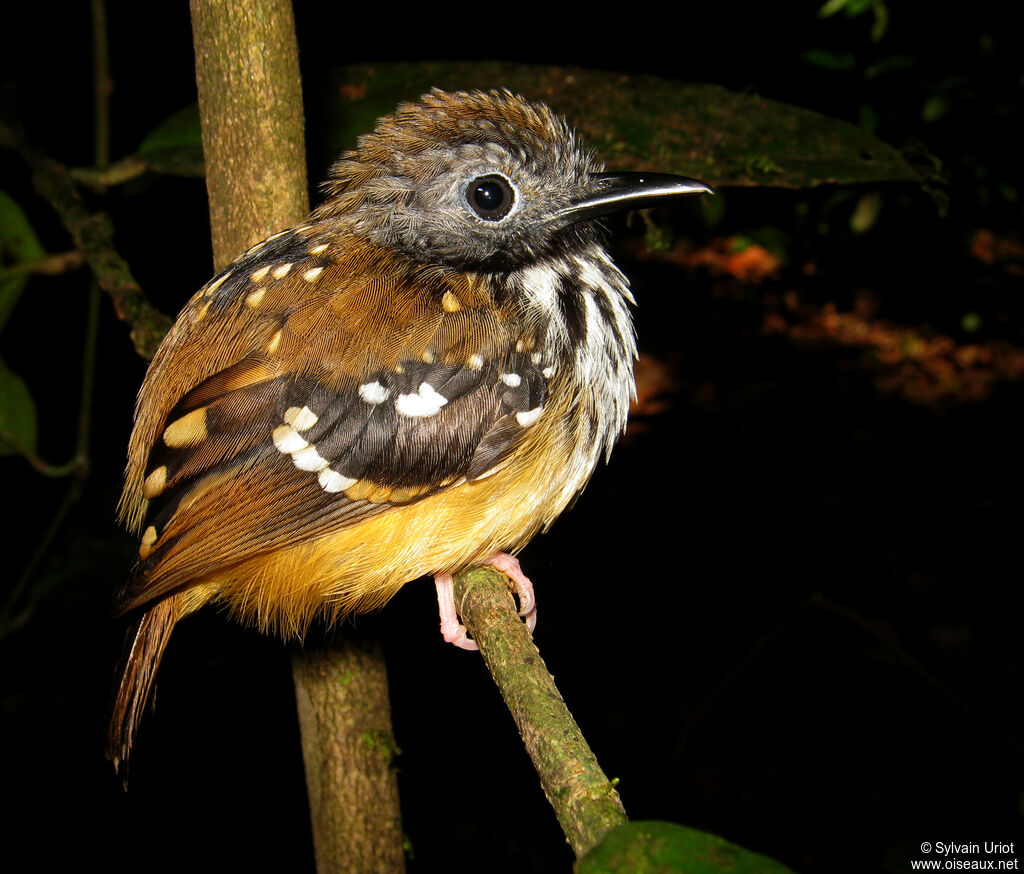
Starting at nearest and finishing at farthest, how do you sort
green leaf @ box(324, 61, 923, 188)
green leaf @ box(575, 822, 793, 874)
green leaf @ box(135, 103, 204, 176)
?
1. green leaf @ box(575, 822, 793, 874)
2. green leaf @ box(324, 61, 923, 188)
3. green leaf @ box(135, 103, 204, 176)

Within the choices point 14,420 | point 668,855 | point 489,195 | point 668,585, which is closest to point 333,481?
point 489,195

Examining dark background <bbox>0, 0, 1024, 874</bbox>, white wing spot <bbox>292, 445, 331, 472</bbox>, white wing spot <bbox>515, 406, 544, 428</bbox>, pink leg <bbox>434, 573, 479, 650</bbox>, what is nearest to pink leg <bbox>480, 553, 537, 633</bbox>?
pink leg <bbox>434, 573, 479, 650</bbox>

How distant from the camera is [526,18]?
5.39m

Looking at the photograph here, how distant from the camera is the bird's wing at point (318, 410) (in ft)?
6.35

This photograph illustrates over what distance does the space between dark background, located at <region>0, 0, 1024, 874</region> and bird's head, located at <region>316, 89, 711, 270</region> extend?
0.73 m

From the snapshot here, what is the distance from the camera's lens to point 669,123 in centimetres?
260

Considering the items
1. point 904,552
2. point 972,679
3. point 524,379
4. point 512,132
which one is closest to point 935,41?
point 904,552

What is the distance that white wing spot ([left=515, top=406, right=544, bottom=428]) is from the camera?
80.3 inches

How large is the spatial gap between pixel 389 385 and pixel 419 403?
0.24ft

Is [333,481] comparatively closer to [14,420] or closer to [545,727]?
[545,727]

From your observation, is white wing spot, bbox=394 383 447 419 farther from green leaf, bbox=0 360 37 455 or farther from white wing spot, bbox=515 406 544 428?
green leaf, bbox=0 360 37 455

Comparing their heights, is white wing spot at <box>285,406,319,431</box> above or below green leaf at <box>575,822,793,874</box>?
below

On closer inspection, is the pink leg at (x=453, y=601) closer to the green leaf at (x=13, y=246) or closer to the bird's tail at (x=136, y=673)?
the bird's tail at (x=136, y=673)

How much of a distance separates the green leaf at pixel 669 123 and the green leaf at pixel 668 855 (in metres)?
1.70
